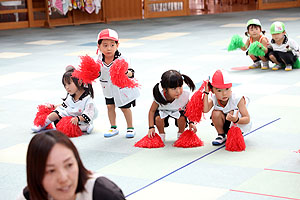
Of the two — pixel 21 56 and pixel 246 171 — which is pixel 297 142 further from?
pixel 21 56

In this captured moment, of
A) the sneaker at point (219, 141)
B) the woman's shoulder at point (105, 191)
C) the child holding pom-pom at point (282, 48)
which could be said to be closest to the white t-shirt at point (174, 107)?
the sneaker at point (219, 141)

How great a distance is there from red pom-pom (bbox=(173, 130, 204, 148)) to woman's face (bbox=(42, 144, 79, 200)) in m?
2.66

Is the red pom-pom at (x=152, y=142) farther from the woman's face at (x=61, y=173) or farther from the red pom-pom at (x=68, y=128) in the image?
the woman's face at (x=61, y=173)

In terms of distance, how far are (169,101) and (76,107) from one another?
3.22 feet

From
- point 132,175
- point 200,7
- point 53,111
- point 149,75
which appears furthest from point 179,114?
point 200,7

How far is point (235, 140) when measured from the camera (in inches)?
176

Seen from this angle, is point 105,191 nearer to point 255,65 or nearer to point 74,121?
point 74,121

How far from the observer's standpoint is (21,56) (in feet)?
33.1

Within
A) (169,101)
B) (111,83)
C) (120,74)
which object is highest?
(120,74)

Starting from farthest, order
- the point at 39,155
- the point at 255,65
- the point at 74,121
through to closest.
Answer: the point at 255,65 → the point at 74,121 → the point at 39,155

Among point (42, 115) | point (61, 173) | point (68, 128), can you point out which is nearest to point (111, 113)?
point (68, 128)

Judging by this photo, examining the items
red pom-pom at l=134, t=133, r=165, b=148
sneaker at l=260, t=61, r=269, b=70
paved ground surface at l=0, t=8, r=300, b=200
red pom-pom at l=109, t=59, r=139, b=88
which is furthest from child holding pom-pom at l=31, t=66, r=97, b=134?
sneaker at l=260, t=61, r=269, b=70

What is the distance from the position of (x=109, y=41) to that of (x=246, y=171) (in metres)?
1.66

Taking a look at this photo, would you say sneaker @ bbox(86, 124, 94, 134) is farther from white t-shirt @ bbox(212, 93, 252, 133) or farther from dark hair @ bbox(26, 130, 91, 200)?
dark hair @ bbox(26, 130, 91, 200)
